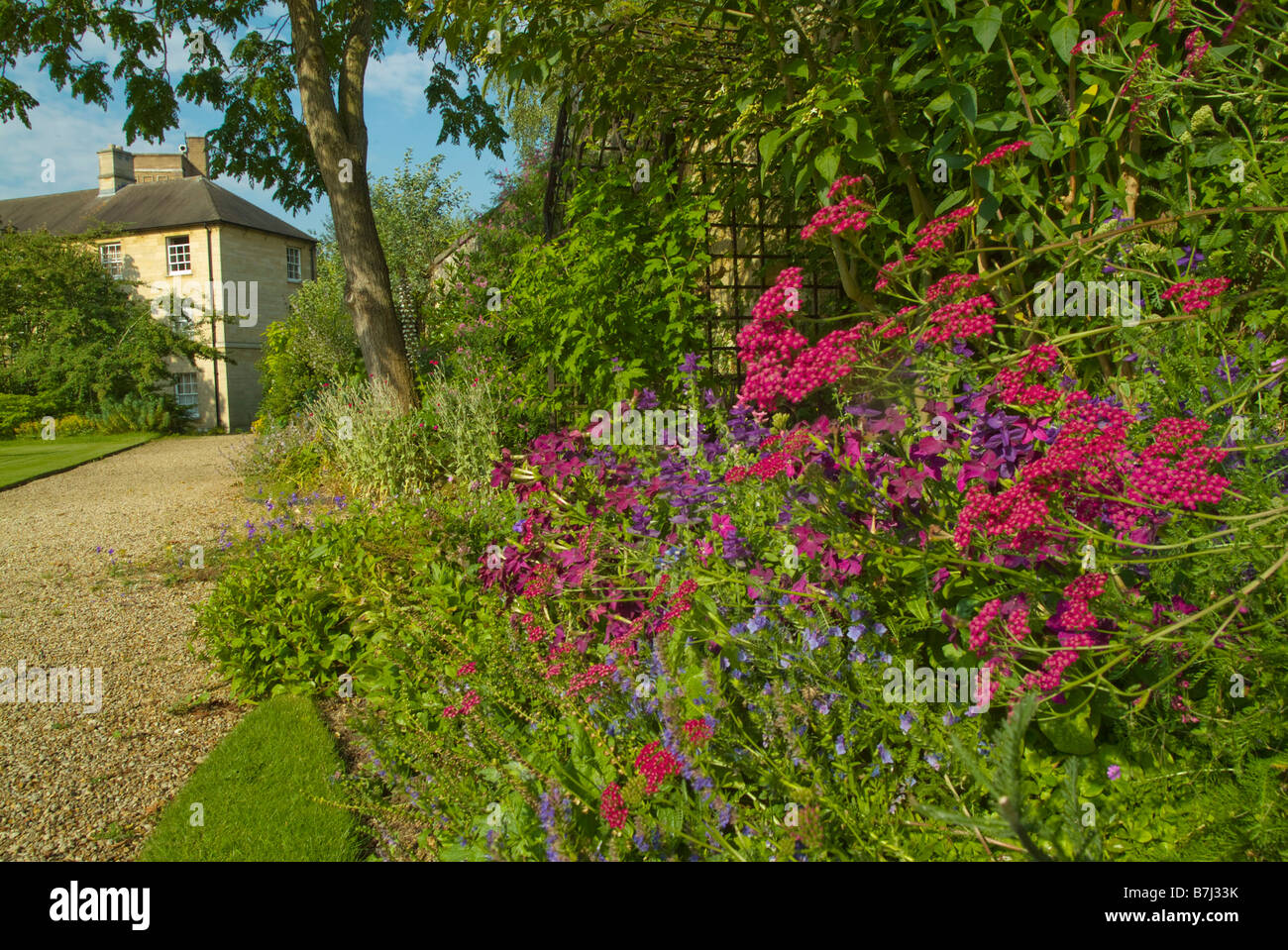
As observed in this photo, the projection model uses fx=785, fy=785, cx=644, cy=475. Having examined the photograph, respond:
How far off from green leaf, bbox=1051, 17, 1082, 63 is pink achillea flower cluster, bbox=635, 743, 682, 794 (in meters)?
2.51

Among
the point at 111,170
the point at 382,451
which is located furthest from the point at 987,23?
the point at 111,170

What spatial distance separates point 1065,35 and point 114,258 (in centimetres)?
3092

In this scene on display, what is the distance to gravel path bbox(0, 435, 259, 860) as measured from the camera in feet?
8.66

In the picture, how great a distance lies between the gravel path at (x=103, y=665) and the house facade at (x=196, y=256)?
59.8 ft

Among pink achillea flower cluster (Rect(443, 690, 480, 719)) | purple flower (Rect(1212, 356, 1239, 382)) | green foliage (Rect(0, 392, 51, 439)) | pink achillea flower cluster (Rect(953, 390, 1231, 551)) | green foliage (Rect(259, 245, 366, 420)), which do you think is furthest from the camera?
green foliage (Rect(0, 392, 51, 439))

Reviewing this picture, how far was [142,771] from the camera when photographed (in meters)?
2.92

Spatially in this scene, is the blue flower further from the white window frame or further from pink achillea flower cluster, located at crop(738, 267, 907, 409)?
the white window frame

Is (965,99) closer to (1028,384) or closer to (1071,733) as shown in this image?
(1028,384)

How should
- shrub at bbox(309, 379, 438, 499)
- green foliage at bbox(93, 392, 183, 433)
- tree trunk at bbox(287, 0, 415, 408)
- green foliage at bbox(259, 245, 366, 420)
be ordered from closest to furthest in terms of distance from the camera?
shrub at bbox(309, 379, 438, 499) < tree trunk at bbox(287, 0, 415, 408) < green foliage at bbox(259, 245, 366, 420) < green foliage at bbox(93, 392, 183, 433)

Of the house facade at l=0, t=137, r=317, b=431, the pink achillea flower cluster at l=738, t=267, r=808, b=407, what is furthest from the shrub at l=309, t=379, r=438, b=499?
the house facade at l=0, t=137, r=317, b=431

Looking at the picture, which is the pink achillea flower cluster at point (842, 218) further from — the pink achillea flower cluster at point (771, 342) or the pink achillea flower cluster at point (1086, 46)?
the pink achillea flower cluster at point (1086, 46)

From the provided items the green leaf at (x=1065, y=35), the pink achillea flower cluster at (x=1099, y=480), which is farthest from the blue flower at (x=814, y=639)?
the green leaf at (x=1065, y=35)

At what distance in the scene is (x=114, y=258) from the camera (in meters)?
26.2

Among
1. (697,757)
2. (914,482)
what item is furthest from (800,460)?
(697,757)
